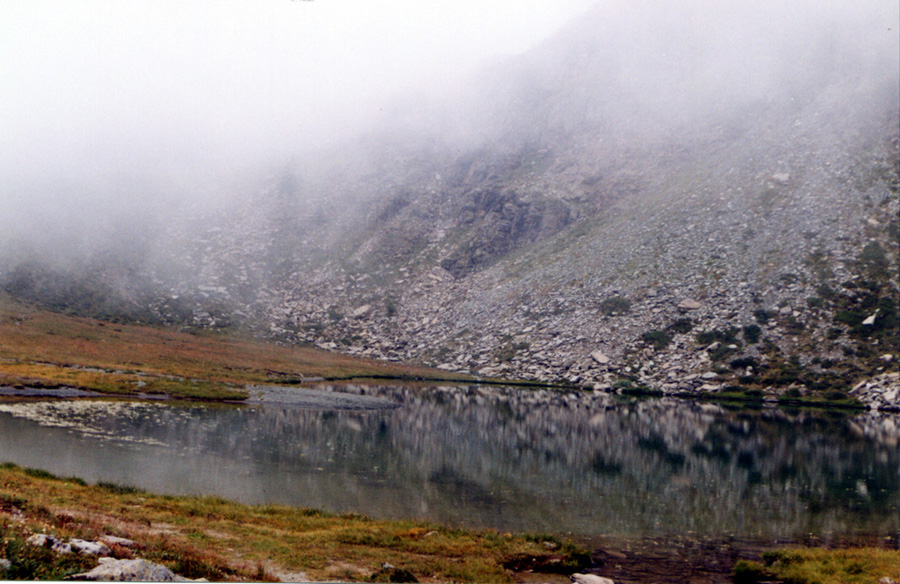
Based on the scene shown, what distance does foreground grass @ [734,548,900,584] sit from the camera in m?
20.0

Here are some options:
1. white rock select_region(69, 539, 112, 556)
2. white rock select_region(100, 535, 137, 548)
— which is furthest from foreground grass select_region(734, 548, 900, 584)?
white rock select_region(69, 539, 112, 556)

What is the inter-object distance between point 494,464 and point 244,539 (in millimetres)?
24014

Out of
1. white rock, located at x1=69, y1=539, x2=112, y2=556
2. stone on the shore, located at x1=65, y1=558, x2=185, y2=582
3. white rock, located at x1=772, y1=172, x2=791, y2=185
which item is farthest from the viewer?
white rock, located at x1=772, y1=172, x2=791, y2=185

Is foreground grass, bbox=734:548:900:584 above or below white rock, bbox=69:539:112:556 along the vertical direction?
below

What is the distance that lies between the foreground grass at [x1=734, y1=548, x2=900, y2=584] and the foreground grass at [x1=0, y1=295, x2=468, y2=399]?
52.0 m

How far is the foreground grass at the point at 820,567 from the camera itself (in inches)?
787

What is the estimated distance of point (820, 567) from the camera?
69.4 ft

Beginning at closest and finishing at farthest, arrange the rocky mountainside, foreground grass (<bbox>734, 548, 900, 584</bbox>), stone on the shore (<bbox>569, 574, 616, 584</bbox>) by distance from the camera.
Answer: stone on the shore (<bbox>569, 574, 616, 584</bbox>)
foreground grass (<bbox>734, 548, 900, 584</bbox>)
the rocky mountainside

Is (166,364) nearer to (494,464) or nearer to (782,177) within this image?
(494,464)

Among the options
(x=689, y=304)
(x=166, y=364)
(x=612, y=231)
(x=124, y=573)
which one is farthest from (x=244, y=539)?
(x=612, y=231)

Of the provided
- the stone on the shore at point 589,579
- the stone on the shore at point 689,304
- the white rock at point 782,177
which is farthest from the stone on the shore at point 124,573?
the white rock at point 782,177

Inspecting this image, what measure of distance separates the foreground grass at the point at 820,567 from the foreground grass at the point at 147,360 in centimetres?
5199

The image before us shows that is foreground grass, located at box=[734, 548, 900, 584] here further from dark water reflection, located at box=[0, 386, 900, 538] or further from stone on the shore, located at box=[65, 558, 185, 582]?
stone on the shore, located at box=[65, 558, 185, 582]

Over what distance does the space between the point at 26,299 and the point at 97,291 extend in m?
15.1
